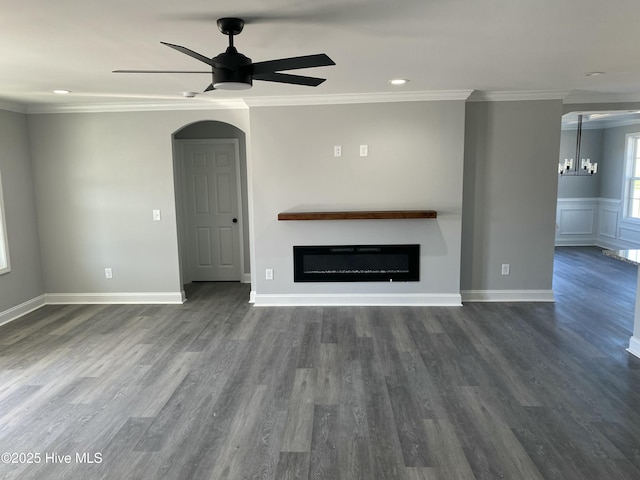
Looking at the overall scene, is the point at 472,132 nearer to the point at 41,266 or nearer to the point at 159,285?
the point at 159,285

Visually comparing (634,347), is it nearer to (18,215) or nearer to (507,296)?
(507,296)

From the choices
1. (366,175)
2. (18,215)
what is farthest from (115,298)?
(366,175)

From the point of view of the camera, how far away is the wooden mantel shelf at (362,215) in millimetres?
4703

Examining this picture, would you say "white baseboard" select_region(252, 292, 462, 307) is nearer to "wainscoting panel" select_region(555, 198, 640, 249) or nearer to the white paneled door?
the white paneled door

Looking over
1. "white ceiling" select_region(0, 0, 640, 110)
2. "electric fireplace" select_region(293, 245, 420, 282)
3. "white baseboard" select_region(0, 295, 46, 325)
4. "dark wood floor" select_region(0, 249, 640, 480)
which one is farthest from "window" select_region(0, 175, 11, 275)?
"electric fireplace" select_region(293, 245, 420, 282)

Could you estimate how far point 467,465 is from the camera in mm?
2287

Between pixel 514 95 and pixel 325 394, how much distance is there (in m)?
3.77

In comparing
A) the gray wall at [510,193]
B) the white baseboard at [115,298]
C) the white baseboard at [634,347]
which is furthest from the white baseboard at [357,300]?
the white baseboard at [634,347]

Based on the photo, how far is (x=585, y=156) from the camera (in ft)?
27.2

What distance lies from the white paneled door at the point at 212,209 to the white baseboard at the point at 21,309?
185 centimetres

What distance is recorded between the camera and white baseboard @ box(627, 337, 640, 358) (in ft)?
11.7

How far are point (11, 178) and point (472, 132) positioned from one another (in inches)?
202

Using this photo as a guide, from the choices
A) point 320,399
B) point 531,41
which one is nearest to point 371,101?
point 531,41

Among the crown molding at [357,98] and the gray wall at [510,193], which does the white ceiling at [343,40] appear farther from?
the gray wall at [510,193]
